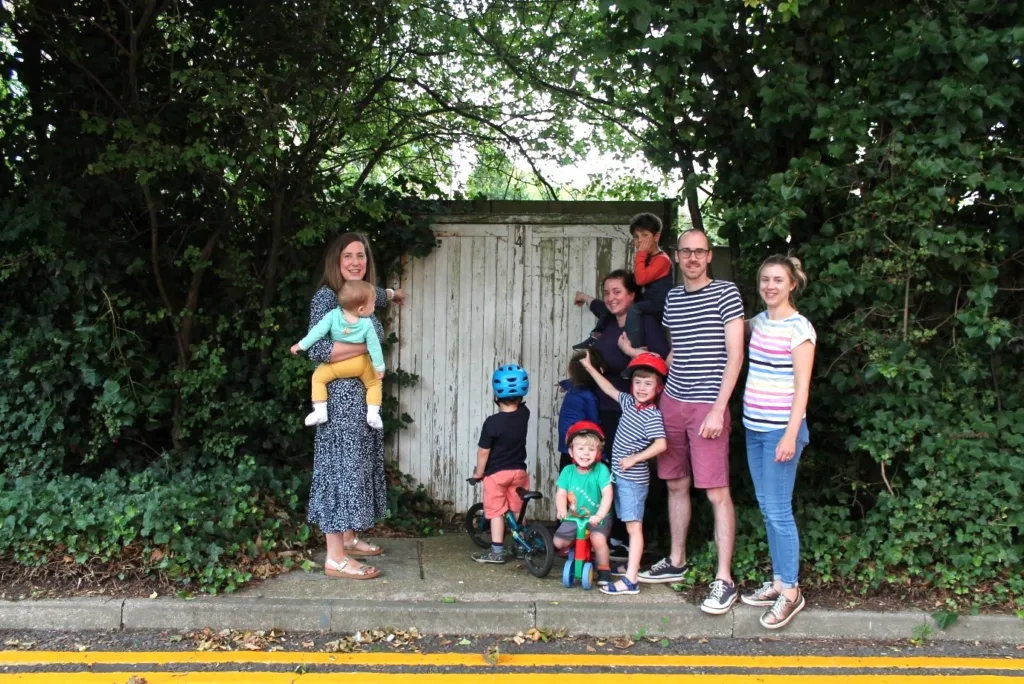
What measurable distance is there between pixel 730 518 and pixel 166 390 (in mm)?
3912

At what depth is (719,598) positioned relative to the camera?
4.54 m

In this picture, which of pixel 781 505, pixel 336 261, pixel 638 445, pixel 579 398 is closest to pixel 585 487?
pixel 638 445

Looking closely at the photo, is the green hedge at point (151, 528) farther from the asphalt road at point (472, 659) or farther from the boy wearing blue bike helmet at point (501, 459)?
the boy wearing blue bike helmet at point (501, 459)

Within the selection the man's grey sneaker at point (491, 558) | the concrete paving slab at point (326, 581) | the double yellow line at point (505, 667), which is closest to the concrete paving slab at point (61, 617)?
the double yellow line at point (505, 667)

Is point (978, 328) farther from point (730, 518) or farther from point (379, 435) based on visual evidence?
point (379, 435)

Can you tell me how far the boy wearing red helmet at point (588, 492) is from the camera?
488 centimetres

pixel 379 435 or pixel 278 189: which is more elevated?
pixel 278 189

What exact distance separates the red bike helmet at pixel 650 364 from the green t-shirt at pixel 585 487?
0.61m

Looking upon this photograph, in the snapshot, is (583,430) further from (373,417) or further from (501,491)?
(373,417)

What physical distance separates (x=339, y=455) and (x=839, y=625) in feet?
9.49

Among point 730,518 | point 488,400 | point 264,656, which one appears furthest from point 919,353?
point 264,656

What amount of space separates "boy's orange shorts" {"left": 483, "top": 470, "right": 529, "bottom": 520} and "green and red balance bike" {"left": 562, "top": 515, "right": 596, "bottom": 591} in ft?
1.73

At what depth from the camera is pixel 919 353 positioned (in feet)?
16.3

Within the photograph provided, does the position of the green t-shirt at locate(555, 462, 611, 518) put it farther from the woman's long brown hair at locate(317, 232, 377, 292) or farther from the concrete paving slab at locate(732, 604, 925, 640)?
the woman's long brown hair at locate(317, 232, 377, 292)
